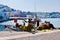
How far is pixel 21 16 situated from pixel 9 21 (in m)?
0.71

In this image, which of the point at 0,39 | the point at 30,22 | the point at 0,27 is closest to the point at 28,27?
the point at 30,22

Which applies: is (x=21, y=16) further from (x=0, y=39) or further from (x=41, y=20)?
(x=0, y=39)

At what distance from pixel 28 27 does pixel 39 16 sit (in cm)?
109

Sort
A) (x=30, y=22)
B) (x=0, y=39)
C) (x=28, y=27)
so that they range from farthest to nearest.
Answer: (x=30, y=22) → (x=28, y=27) → (x=0, y=39)

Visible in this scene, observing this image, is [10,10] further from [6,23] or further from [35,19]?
[35,19]

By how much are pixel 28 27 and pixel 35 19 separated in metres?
1.07

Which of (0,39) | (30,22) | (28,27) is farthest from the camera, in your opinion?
(30,22)

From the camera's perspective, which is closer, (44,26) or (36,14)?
(36,14)

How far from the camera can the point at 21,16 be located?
392 inches

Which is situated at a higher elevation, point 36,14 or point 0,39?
point 36,14

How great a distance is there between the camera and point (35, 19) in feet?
33.8

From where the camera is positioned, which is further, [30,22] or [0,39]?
[30,22]

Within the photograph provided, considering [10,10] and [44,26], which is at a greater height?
[10,10]

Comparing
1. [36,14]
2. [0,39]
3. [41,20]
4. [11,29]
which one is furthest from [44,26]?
[0,39]
